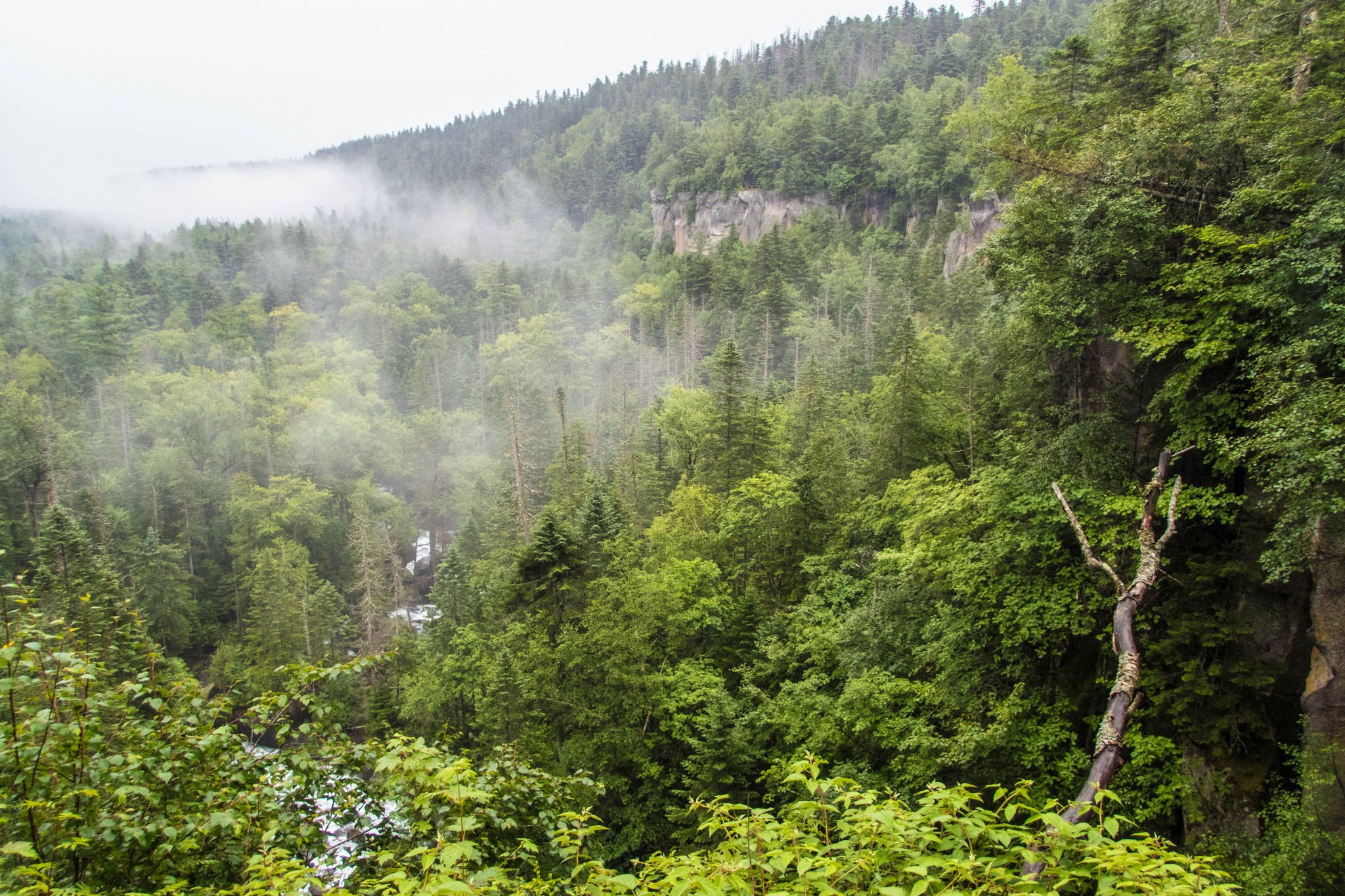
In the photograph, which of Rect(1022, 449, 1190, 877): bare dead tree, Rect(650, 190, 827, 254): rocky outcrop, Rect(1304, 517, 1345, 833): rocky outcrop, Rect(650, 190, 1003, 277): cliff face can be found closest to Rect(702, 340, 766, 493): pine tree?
Rect(1304, 517, 1345, 833): rocky outcrop

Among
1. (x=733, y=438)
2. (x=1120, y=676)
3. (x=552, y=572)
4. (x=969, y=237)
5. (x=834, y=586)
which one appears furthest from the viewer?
(x=969, y=237)

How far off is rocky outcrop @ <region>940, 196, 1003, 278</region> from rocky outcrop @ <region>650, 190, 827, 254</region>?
104ft

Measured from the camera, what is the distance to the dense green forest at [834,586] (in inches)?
157

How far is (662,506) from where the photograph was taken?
118 ft

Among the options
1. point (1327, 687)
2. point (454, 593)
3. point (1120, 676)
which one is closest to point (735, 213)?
point (454, 593)

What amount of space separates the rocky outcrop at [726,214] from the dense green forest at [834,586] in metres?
37.0

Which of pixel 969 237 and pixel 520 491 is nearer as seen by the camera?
pixel 520 491

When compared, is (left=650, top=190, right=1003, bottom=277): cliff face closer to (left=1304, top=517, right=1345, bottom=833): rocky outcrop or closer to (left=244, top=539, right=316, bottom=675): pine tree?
(left=244, top=539, right=316, bottom=675): pine tree

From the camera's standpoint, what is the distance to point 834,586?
70.2 feet

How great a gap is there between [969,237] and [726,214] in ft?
154

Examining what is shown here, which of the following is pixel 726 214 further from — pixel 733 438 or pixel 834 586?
pixel 834 586

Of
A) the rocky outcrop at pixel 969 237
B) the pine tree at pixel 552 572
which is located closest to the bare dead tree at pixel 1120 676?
the pine tree at pixel 552 572

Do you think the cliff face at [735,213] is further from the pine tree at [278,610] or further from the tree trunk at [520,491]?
the pine tree at [278,610]

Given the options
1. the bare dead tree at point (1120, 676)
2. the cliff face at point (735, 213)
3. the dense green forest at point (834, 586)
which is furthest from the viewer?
the cliff face at point (735, 213)
